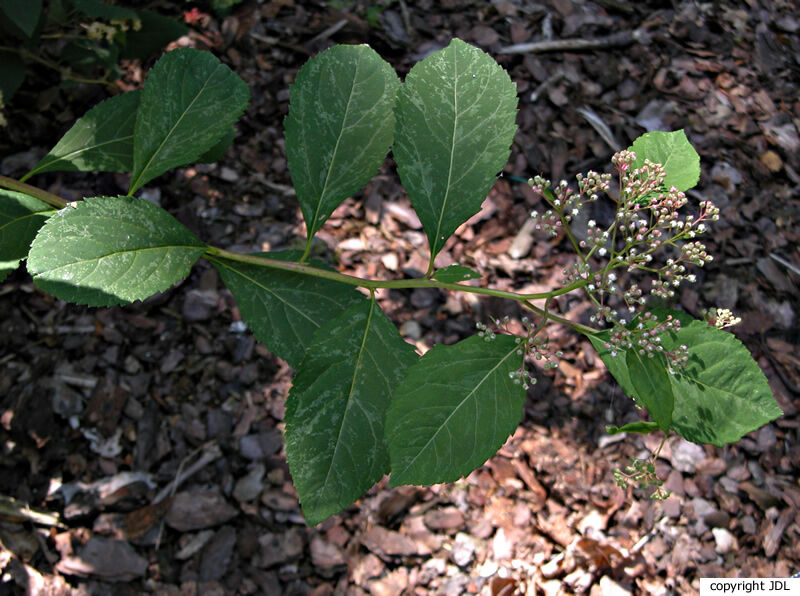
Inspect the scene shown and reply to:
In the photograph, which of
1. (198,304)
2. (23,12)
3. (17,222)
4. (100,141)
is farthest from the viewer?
(198,304)

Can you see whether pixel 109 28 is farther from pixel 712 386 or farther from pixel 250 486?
pixel 712 386

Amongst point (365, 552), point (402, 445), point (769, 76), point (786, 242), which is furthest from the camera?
point (769, 76)

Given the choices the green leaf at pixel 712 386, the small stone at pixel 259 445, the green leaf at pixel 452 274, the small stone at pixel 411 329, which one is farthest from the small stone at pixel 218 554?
the green leaf at pixel 712 386

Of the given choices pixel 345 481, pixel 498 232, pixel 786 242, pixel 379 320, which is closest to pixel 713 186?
pixel 786 242

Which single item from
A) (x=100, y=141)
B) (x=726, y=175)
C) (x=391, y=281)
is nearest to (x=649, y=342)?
(x=391, y=281)

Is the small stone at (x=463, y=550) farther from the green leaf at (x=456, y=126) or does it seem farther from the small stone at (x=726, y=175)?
the small stone at (x=726, y=175)

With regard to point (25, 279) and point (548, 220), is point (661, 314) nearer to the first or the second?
point (548, 220)
